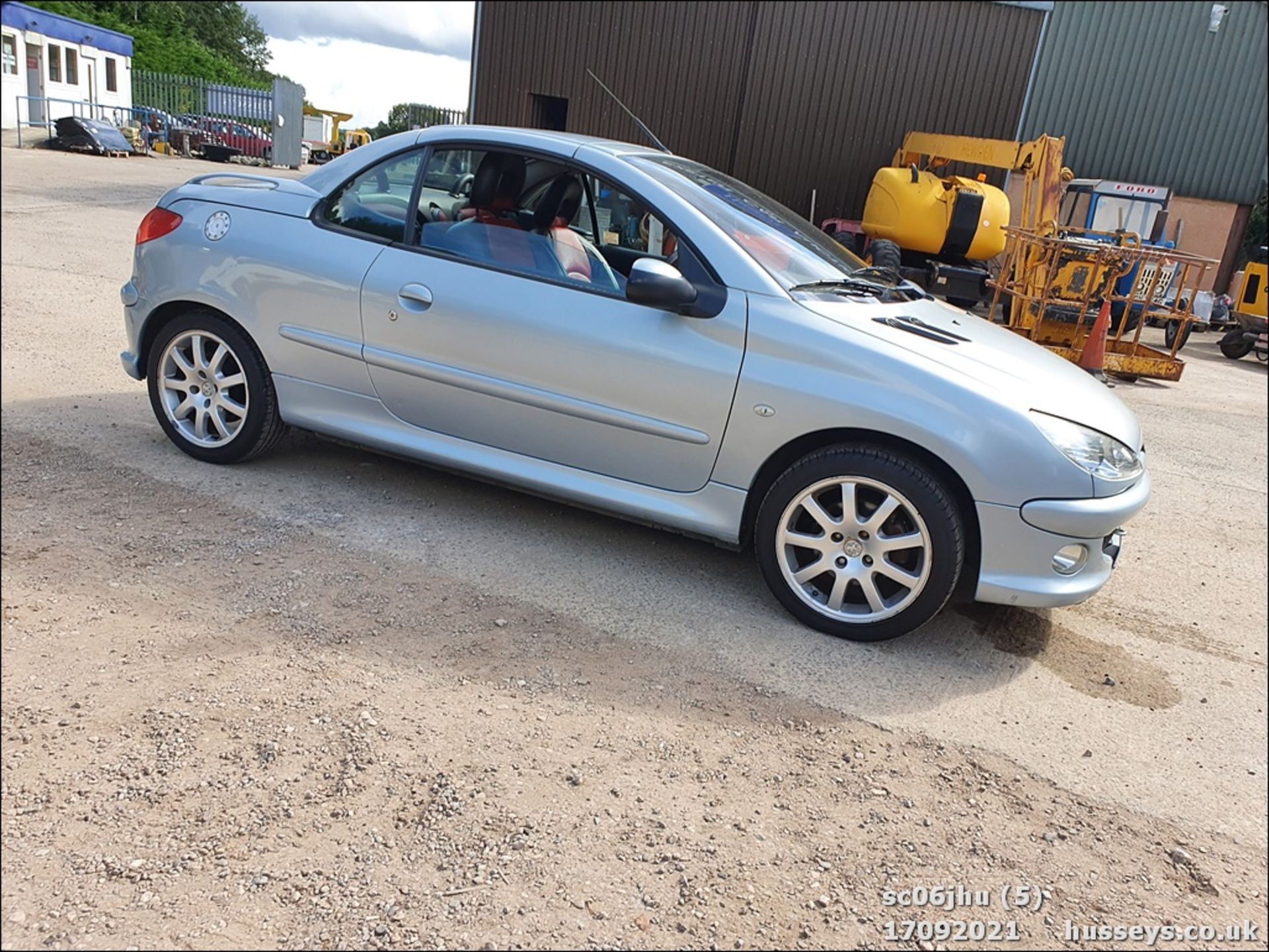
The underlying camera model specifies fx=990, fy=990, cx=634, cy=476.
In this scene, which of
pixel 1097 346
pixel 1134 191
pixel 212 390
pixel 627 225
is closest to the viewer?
pixel 627 225

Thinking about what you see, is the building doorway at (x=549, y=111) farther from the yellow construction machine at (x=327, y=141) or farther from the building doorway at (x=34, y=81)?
the building doorway at (x=34, y=81)

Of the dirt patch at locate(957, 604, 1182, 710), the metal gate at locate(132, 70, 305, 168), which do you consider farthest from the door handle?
the metal gate at locate(132, 70, 305, 168)

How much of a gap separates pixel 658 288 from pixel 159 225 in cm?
246

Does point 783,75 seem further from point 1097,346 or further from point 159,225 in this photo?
point 159,225

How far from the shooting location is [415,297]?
4.01m

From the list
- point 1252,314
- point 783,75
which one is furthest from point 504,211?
point 783,75

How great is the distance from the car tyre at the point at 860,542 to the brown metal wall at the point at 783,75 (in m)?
16.8

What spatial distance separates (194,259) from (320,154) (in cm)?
2584

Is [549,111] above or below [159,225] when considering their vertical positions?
above

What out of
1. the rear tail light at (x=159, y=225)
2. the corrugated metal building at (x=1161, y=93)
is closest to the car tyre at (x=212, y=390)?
the rear tail light at (x=159, y=225)

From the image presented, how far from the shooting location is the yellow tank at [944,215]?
541 inches

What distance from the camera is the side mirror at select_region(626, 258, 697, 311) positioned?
356 cm

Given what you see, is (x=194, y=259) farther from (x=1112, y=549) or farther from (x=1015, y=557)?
(x=1112, y=549)

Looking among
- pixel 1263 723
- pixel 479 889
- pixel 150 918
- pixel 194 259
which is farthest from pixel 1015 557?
pixel 194 259
